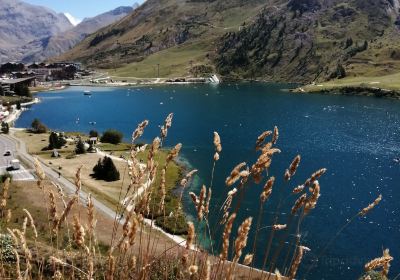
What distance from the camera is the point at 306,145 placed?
97.4 meters

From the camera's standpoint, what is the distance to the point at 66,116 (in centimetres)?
15350

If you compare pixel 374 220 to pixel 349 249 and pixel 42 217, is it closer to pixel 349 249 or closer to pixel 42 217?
pixel 349 249

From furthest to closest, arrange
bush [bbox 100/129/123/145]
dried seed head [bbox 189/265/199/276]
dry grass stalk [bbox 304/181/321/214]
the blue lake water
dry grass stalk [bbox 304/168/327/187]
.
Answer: bush [bbox 100/129/123/145] < the blue lake water < dry grass stalk [bbox 304/168/327/187] < dry grass stalk [bbox 304/181/321/214] < dried seed head [bbox 189/265/199/276]

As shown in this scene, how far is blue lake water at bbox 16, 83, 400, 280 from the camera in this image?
4903 centimetres

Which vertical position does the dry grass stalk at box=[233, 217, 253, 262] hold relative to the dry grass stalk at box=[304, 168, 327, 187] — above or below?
below

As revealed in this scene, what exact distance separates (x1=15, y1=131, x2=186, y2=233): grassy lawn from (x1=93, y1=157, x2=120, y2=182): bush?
103cm

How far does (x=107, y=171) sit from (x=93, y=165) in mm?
8758

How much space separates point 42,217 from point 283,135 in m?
73.2

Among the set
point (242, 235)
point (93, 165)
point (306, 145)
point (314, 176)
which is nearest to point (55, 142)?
point (93, 165)

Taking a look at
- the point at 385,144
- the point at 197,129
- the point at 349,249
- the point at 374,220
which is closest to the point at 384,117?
the point at 385,144

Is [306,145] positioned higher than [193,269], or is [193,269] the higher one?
[193,269]

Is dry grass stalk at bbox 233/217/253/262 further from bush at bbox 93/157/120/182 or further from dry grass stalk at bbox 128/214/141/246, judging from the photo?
bush at bbox 93/157/120/182

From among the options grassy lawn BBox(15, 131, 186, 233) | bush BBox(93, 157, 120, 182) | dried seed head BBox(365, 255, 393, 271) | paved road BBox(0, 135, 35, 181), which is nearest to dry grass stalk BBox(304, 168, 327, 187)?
dried seed head BBox(365, 255, 393, 271)

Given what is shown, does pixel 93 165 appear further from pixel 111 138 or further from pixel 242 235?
pixel 242 235
